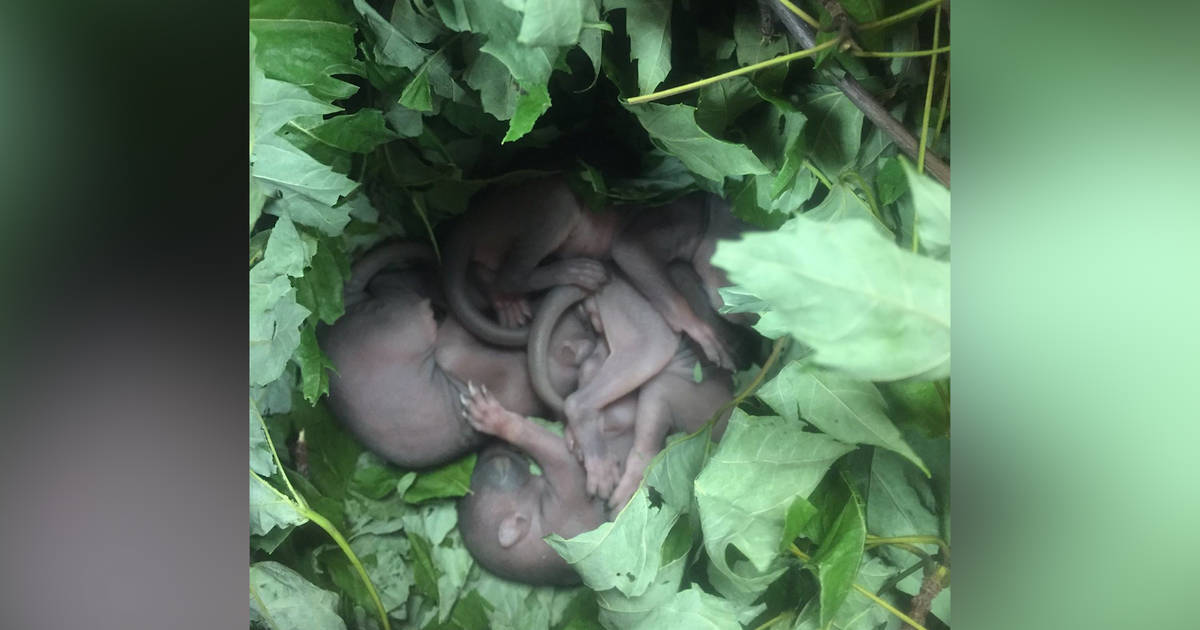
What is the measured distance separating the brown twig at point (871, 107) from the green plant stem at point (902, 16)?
1.3 inches

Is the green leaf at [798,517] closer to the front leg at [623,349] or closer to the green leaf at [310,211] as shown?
the front leg at [623,349]

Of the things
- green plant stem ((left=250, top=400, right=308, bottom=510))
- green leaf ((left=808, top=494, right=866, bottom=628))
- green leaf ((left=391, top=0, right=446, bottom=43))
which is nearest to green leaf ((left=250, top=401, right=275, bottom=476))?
green plant stem ((left=250, top=400, right=308, bottom=510))

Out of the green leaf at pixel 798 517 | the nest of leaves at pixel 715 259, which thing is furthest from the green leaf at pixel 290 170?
the green leaf at pixel 798 517

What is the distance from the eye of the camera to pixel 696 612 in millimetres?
669

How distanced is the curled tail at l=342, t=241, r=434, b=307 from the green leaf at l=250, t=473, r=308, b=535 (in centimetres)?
16

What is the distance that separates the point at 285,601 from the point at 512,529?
0.20 metres

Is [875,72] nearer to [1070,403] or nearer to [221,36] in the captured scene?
[1070,403]

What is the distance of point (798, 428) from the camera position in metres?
0.64

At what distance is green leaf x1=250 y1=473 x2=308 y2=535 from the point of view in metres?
0.73

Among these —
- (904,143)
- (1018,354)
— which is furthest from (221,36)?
(1018,354)

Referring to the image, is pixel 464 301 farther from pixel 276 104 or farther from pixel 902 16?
pixel 902 16

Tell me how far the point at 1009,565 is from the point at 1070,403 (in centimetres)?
12

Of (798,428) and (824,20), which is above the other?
(824,20)

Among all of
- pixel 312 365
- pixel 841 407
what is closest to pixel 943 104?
pixel 841 407
